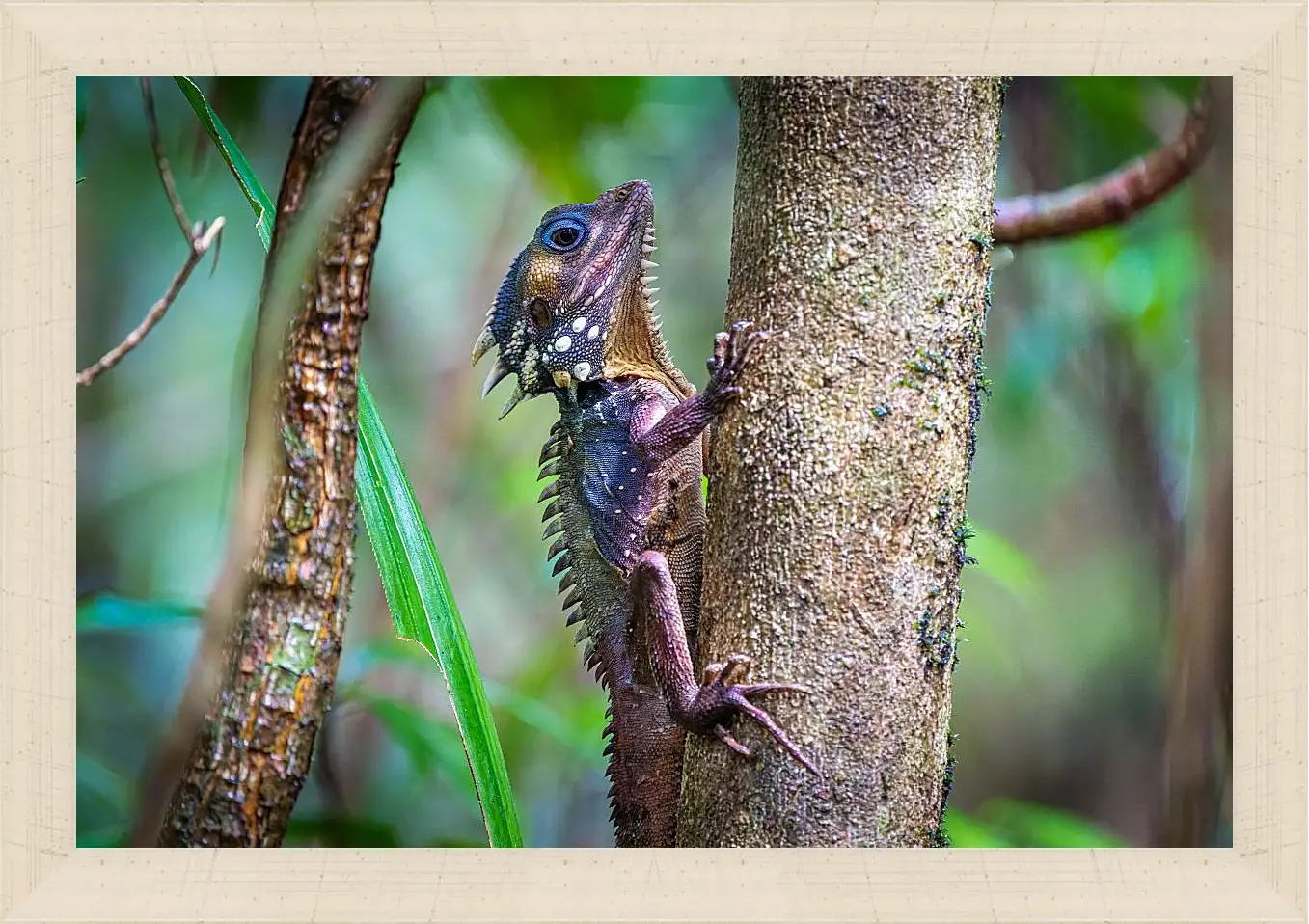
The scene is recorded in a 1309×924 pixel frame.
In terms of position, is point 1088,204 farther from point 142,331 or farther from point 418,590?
point 142,331

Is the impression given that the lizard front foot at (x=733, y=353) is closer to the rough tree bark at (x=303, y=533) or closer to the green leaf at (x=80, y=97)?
the rough tree bark at (x=303, y=533)

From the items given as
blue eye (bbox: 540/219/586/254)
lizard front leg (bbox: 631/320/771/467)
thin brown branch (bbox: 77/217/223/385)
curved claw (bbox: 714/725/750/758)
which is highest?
blue eye (bbox: 540/219/586/254)

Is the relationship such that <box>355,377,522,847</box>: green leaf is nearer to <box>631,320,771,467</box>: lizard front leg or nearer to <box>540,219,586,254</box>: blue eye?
<box>631,320,771,467</box>: lizard front leg

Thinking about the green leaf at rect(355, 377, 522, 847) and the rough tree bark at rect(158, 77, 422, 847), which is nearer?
the rough tree bark at rect(158, 77, 422, 847)

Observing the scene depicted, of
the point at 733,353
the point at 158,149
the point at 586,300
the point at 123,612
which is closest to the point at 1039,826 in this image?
the point at 733,353

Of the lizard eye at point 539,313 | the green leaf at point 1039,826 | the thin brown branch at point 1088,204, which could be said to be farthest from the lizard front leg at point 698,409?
the green leaf at point 1039,826

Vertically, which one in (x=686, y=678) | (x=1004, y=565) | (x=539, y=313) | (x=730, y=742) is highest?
(x=539, y=313)

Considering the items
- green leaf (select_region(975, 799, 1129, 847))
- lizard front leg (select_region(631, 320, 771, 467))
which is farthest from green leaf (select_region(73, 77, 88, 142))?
green leaf (select_region(975, 799, 1129, 847))
